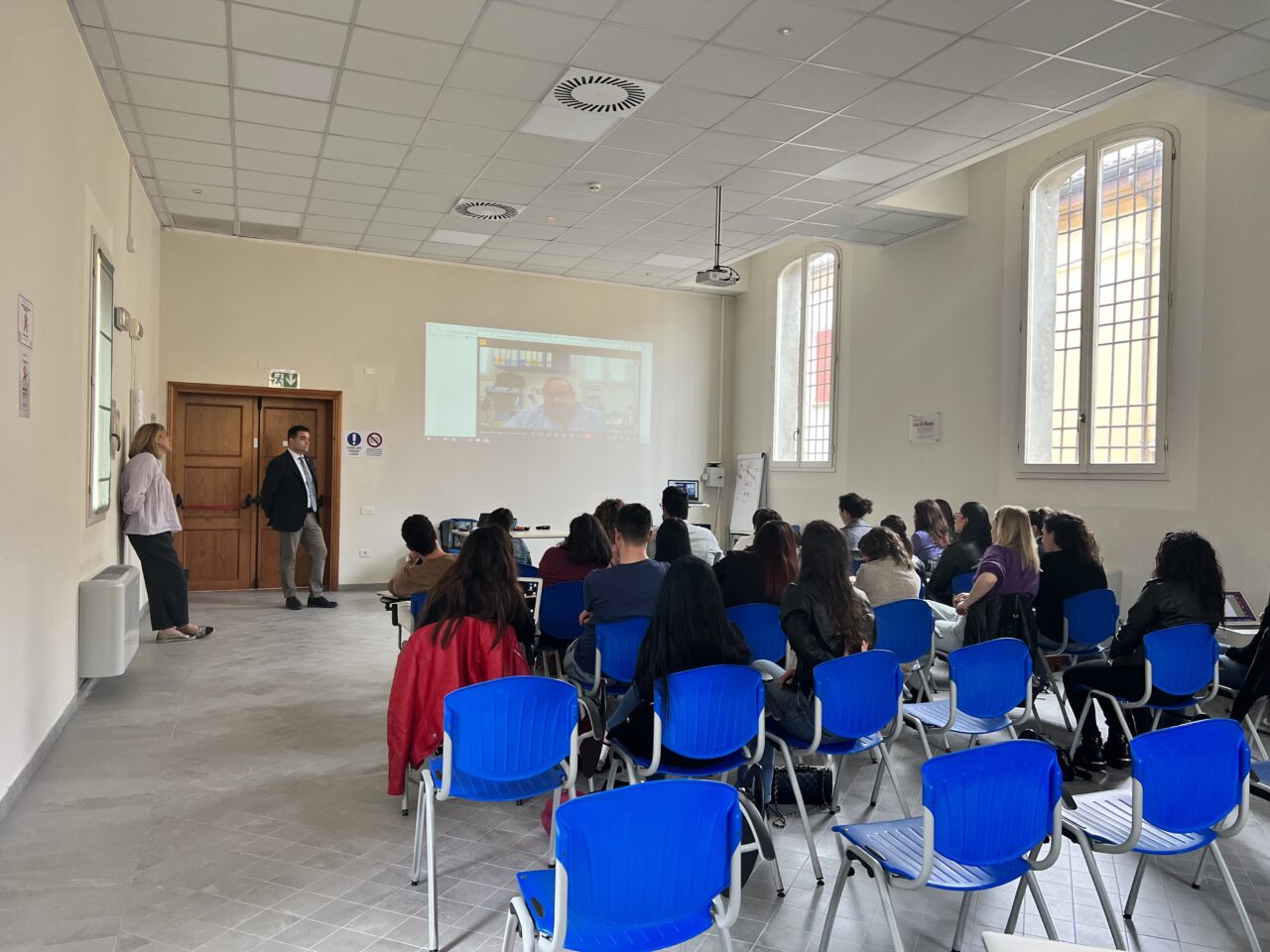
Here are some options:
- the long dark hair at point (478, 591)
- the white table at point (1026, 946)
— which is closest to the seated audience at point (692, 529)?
the long dark hair at point (478, 591)

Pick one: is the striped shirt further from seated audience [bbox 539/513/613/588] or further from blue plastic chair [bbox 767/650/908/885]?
blue plastic chair [bbox 767/650/908/885]

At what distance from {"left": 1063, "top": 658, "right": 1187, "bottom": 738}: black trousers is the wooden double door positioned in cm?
749

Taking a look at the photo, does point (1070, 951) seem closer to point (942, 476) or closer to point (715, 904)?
point (715, 904)

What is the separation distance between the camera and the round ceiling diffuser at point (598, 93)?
5.18 m

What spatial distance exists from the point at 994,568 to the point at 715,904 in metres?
3.28

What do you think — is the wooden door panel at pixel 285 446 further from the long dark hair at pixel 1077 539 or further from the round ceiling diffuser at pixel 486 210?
the long dark hair at pixel 1077 539

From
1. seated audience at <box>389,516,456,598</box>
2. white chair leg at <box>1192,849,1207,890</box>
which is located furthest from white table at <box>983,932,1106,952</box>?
seated audience at <box>389,516,456,598</box>

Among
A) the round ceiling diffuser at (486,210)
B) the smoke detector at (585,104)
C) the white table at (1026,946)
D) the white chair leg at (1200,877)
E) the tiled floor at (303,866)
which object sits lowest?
the tiled floor at (303,866)

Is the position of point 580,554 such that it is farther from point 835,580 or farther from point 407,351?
point 407,351

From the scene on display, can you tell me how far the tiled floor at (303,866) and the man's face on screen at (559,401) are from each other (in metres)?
6.15

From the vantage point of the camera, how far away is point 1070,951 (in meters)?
1.35

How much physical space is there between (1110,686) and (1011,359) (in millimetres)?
4169

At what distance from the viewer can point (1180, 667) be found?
3.89 m

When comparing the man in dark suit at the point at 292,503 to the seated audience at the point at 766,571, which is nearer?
the seated audience at the point at 766,571
